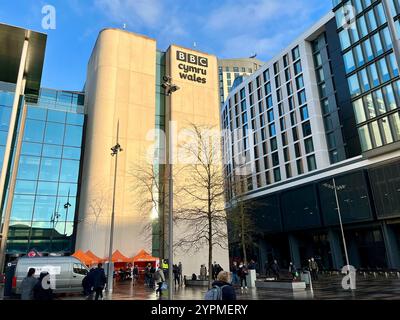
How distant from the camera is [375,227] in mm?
43406

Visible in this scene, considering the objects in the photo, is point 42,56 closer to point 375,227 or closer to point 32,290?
point 32,290

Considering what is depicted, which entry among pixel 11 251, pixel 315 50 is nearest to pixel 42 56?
pixel 11 251

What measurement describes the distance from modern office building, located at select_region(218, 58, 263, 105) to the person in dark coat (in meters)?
116

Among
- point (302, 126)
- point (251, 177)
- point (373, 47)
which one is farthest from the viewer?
point (251, 177)

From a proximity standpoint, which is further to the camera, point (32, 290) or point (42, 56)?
point (42, 56)

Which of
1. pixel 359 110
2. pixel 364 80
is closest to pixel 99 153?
pixel 359 110

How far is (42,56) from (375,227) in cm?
4321

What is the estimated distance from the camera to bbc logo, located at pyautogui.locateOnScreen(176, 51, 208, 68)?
45.2 m

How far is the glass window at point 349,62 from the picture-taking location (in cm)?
4519

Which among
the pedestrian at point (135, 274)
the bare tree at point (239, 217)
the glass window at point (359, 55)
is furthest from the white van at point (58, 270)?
the glass window at point (359, 55)

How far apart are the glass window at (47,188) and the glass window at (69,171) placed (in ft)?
4.26

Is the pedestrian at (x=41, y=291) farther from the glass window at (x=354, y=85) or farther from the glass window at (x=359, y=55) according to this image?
the glass window at (x=359, y=55)

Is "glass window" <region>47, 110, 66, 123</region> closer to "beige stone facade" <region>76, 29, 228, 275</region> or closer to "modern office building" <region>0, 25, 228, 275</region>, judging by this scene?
"modern office building" <region>0, 25, 228, 275</region>

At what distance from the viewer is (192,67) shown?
45.8m
